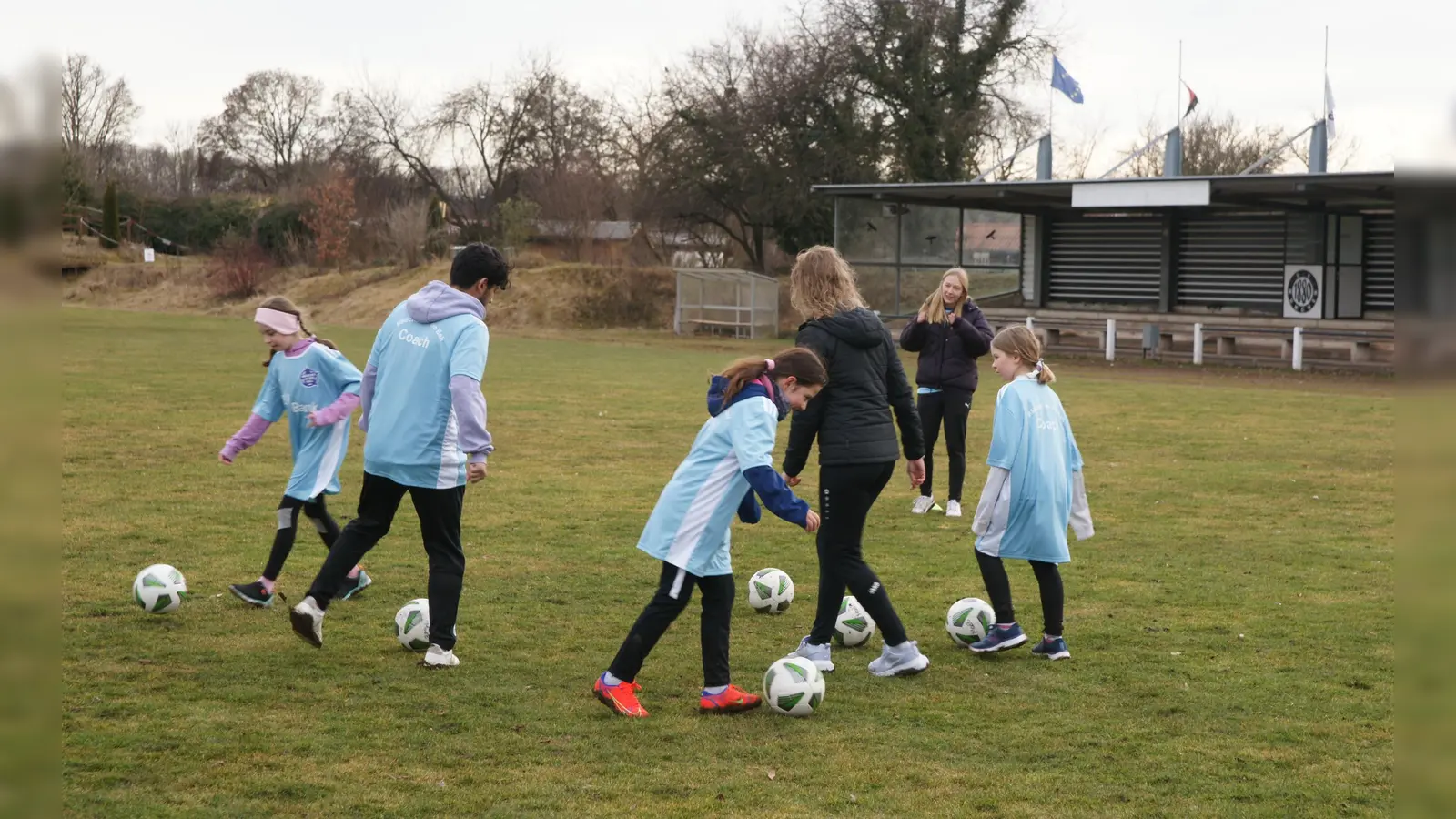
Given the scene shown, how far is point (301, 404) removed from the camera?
279 inches

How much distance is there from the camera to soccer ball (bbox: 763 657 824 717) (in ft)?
17.8

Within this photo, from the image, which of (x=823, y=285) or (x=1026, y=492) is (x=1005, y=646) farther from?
(x=823, y=285)

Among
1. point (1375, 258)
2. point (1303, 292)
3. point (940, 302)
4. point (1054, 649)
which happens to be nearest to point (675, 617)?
point (1054, 649)

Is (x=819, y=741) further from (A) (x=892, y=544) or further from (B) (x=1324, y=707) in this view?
(A) (x=892, y=544)

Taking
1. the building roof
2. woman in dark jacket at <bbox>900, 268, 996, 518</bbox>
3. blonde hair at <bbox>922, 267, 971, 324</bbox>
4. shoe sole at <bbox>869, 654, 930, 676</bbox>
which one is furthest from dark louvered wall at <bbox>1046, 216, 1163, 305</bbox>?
shoe sole at <bbox>869, 654, 930, 676</bbox>

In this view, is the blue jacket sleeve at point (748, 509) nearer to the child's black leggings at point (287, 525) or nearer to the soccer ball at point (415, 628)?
the soccer ball at point (415, 628)

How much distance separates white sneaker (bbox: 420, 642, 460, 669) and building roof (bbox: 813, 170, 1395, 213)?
21.6 metres

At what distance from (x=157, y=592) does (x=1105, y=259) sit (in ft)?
97.7

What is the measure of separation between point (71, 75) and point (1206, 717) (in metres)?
4.86

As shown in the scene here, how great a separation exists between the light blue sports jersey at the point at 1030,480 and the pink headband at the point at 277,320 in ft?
11.9

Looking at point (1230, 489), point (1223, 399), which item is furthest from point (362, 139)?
point (1230, 489)

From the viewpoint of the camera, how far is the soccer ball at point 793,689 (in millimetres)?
5418

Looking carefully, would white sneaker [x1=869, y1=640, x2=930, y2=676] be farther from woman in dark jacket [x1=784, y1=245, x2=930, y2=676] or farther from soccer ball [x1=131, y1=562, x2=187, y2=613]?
soccer ball [x1=131, y1=562, x2=187, y2=613]

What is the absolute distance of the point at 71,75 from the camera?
1.96 meters
